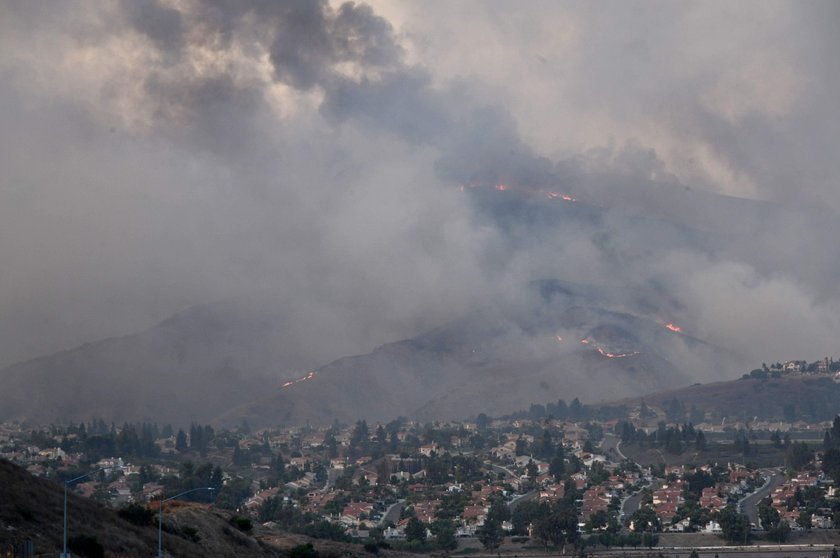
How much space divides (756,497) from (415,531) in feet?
183

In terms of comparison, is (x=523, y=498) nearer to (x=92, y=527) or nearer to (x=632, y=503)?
(x=632, y=503)

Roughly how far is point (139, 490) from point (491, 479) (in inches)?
2236

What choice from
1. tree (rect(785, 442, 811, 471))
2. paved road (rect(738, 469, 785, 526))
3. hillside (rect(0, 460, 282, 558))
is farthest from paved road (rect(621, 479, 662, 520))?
hillside (rect(0, 460, 282, 558))

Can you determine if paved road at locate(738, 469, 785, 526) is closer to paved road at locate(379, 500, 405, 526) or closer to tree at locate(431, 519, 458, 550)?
tree at locate(431, 519, 458, 550)

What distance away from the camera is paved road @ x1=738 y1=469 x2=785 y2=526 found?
483 ft

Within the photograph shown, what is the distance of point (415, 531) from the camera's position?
128m

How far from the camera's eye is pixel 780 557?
116562 mm

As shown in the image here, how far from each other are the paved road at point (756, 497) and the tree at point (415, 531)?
39.6m

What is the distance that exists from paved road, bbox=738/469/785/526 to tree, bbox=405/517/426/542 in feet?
130

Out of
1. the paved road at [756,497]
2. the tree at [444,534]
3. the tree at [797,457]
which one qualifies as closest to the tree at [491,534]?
the tree at [444,534]

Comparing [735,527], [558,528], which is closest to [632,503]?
[735,527]

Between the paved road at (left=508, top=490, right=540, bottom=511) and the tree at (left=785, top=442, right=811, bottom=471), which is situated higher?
the tree at (left=785, top=442, right=811, bottom=471)

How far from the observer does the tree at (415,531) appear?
418 ft

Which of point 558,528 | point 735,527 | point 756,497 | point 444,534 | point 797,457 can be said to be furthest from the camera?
point 797,457
